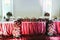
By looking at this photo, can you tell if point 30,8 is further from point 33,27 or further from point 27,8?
point 33,27

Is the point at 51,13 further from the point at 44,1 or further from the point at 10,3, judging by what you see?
the point at 10,3

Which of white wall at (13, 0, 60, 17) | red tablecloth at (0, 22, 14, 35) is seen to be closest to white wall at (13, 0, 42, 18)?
white wall at (13, 0, 60, 17)

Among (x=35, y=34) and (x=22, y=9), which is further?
(x=22, y=9)

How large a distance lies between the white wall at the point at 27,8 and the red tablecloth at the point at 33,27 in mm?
1350

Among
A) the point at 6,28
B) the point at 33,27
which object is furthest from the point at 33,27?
the point at 6,28

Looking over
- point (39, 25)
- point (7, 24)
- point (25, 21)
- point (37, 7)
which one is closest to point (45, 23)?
point (39, 25)

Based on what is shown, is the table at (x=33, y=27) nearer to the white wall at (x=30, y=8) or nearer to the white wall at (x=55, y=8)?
the white wall at (x=30, y=8)

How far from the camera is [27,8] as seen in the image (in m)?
5.83

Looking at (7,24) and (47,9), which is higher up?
(47,9)

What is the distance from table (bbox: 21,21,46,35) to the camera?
4445mm

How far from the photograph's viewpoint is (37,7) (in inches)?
231

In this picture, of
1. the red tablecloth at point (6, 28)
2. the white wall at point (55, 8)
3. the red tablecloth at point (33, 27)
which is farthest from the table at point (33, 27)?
the white wall at point (55, 8)

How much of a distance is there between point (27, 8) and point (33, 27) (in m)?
1.53

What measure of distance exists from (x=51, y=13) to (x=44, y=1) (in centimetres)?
53
